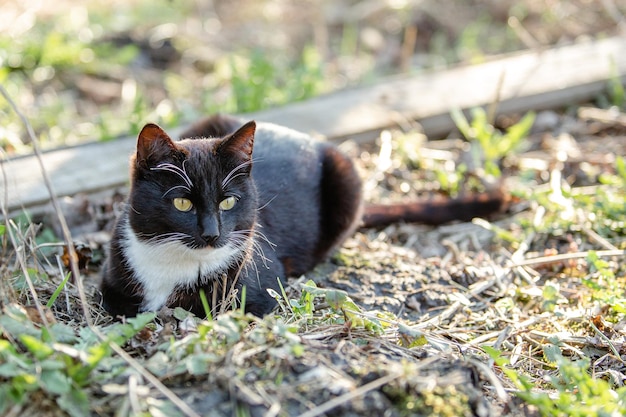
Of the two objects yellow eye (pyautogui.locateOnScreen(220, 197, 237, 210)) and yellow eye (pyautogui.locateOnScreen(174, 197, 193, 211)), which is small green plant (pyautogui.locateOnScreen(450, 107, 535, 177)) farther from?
yellow eye (pyautogui.locateOnScreen(174, 197, 193, 211))

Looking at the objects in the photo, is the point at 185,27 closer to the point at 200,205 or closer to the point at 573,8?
the point at 573,8

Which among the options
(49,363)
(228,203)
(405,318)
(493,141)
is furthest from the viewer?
(493,141)

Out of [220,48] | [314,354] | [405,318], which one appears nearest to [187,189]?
[314,354]

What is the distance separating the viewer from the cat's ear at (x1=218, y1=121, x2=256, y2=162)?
300 cm

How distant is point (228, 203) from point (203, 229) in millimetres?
196

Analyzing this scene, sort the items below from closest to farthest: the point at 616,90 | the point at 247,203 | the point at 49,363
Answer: the point at 49,363 → the point at 247,203 → the point at 616,90

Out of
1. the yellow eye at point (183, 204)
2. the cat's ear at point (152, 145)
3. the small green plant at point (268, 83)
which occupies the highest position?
the cat's ear at point (152, 145)

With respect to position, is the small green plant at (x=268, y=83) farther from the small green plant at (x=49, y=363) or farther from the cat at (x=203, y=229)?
the small green plant at (x=49, y=363)

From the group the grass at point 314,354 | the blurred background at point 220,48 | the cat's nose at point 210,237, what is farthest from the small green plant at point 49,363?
the blurred background at point 220,48

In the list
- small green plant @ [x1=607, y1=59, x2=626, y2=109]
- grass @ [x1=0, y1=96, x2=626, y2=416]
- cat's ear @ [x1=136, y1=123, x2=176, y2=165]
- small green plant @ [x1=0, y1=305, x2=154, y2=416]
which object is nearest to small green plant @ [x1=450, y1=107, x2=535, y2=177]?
small green plant @ [x1=607, y1=59, x2=626, y2=109]

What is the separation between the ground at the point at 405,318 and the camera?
2.27 m

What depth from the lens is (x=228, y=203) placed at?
10.1 feet

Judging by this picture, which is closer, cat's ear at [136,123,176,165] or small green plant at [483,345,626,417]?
small green plant at [483,345,626,417]

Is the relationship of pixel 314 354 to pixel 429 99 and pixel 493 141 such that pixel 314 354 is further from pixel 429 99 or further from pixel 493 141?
pixel 429 99
